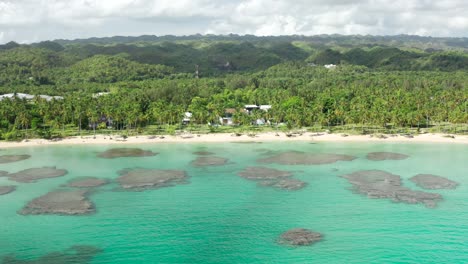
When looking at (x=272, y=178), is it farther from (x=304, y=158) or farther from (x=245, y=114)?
(x=245, y=114)

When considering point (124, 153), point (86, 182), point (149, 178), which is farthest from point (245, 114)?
point (86, 182)

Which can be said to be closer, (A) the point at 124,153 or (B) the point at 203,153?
(A) the point at 124,153

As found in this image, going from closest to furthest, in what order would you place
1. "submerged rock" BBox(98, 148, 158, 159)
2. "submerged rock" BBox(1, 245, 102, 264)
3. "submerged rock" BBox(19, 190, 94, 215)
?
"submerged rock" BBox(1, 245, 102, 264)
"submerged rock" BBox(19, 190, 94, 215)
"submerged rock" BBox(98, 148, 158, 159)

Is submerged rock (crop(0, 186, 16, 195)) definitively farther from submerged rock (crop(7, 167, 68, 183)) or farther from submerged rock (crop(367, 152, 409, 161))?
submerged rock (crop(367, 152, 409, 161))

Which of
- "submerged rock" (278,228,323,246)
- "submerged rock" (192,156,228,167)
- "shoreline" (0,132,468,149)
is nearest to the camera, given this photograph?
"submerged rock" (278,228,323,246)

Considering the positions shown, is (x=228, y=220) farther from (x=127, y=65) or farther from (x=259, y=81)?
(x=127, y=65)

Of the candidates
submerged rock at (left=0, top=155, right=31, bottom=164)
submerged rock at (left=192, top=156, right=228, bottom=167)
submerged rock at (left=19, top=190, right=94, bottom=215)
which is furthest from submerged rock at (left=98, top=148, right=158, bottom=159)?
submerged rock at (left=19, top=190, right=94, bottom=215)

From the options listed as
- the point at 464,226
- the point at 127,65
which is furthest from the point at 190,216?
the point at 127,65
